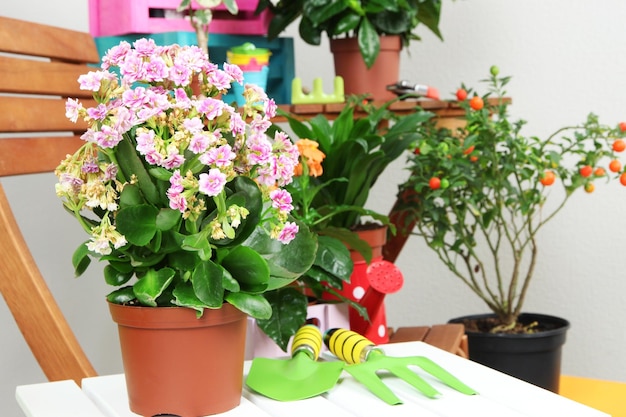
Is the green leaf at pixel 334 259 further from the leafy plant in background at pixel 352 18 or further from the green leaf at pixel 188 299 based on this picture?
the leafy plant in background at pixel 352 18

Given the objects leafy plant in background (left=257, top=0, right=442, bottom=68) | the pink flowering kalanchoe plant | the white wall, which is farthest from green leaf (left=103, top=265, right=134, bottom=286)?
the white wall

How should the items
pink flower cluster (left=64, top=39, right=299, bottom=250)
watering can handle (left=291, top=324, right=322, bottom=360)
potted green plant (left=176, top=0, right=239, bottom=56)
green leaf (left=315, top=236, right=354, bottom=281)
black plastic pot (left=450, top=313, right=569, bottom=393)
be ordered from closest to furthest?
pink flower cluster (left=64, top=39, right=299, bottom=250) < watering can handle (left=291, top=324, right=322, bottom=360) < green leaf (left=315, top=236, right=354, bottom=281) < potted green plant (left=176, top=0, right=239, bottom=56) < black plastic pot (left=450, top=313, right=569, bottom=393)

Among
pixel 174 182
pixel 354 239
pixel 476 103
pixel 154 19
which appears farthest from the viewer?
pixel 476 103

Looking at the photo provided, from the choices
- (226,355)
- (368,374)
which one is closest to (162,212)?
(226,355)

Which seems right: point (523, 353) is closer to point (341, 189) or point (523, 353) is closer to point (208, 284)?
point (341, 189)

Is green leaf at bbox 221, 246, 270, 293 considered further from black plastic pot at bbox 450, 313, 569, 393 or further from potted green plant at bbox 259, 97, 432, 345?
black plastic pot at bbox 450, 313, 569, 393

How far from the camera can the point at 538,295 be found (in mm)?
2701

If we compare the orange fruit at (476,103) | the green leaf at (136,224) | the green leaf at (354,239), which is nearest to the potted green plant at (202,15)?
the green leaf at (354,239)

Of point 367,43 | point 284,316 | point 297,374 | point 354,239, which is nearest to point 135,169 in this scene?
point 297,374

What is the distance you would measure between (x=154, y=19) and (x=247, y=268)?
3.37 feet

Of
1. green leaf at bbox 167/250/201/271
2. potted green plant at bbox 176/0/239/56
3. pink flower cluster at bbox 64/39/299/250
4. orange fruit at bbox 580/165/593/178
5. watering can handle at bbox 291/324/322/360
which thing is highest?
potted green plant at bbox 176/0/239/56

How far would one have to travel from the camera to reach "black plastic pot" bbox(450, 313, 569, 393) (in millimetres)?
2164

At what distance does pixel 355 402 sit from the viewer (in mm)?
1032

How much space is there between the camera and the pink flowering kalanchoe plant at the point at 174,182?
0.94 meters
